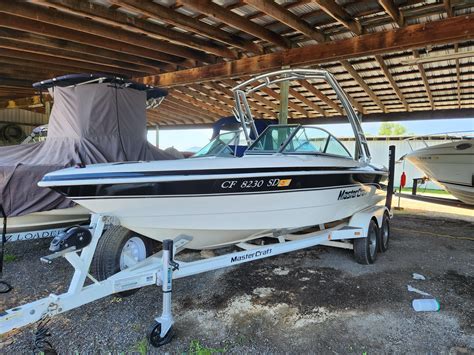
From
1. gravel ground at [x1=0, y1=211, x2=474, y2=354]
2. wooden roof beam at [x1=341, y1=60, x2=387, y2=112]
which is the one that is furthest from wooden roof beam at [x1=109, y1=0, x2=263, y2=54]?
gravel ground at [x1=0, y1=211, x2=474, y2=354]

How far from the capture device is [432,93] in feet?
25.3

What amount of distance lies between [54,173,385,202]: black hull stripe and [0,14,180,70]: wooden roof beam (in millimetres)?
3700

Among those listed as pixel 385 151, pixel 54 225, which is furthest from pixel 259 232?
pixel 385 151

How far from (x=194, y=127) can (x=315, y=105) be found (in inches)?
259

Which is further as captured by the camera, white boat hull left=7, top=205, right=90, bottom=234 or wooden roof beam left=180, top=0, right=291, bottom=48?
wooden roof beam left=180, top=0, right=291, bottom=48

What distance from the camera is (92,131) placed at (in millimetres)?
4148

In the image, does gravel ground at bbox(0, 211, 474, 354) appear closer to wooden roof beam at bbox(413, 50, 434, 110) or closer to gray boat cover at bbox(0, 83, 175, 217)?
gray boat cover at bbox(0, 83, 175, 217)

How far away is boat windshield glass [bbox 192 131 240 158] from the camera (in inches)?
144

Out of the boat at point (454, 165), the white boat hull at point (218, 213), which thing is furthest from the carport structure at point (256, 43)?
the white boat hull at point (218, 213)

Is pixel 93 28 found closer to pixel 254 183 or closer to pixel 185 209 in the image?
pixel 185 209

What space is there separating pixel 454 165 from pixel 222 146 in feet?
19.8

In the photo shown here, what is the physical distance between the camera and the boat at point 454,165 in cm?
679

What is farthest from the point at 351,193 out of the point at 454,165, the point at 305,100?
the point at 305,100

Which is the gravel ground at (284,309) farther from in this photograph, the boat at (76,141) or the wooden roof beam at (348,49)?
the wooden roof beam at (348,49)
